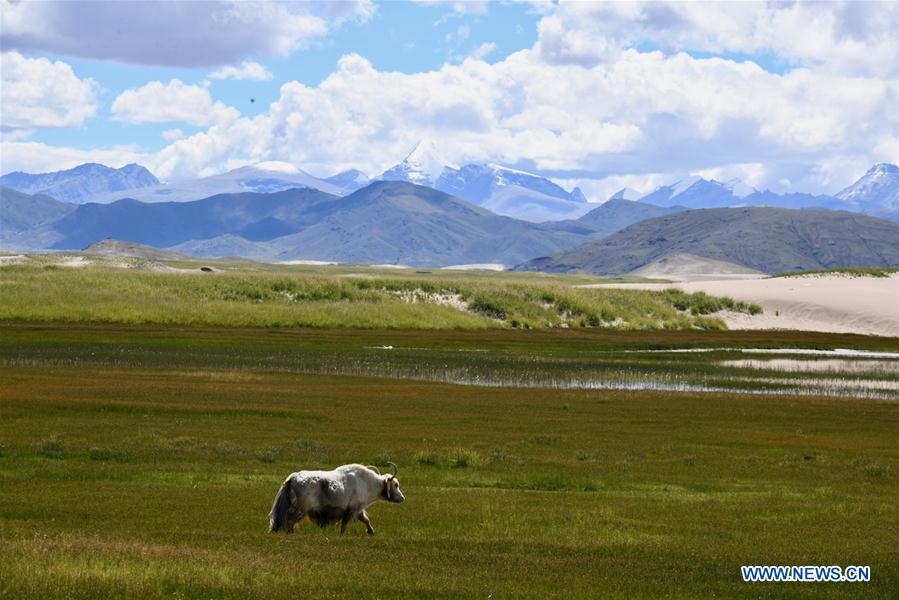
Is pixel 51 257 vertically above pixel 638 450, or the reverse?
pixel 51 257

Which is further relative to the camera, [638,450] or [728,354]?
[728,354]

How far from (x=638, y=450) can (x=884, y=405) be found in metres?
23.3

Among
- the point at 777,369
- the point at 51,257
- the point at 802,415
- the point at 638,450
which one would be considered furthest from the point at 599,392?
the point at 51,257

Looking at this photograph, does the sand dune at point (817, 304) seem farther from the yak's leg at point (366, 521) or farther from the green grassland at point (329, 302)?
the yak's leg at point (366, 521)

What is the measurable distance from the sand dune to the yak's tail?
128482 millimetres

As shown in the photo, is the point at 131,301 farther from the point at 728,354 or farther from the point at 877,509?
the point at 877,509

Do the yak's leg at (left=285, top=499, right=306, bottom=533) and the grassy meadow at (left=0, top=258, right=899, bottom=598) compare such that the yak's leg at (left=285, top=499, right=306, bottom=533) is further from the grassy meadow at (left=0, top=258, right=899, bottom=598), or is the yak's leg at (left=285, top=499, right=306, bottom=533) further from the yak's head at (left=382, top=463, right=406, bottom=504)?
the yak's head at (left=382, top=463, right=406, bottom=504)

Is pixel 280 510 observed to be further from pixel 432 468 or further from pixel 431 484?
pixel 432 468

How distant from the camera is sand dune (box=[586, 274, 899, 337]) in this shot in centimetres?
14162

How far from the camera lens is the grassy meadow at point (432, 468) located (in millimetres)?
17016

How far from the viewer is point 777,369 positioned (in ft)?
256

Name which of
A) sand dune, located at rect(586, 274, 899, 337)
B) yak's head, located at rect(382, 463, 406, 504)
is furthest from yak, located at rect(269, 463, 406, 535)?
sand dune, located at rect(586, 274, 899, 337)

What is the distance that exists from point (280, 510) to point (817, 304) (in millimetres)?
142627

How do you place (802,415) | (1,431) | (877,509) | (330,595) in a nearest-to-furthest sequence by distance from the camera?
(330,595) < (877,509) < (1,431) < (802,415)
